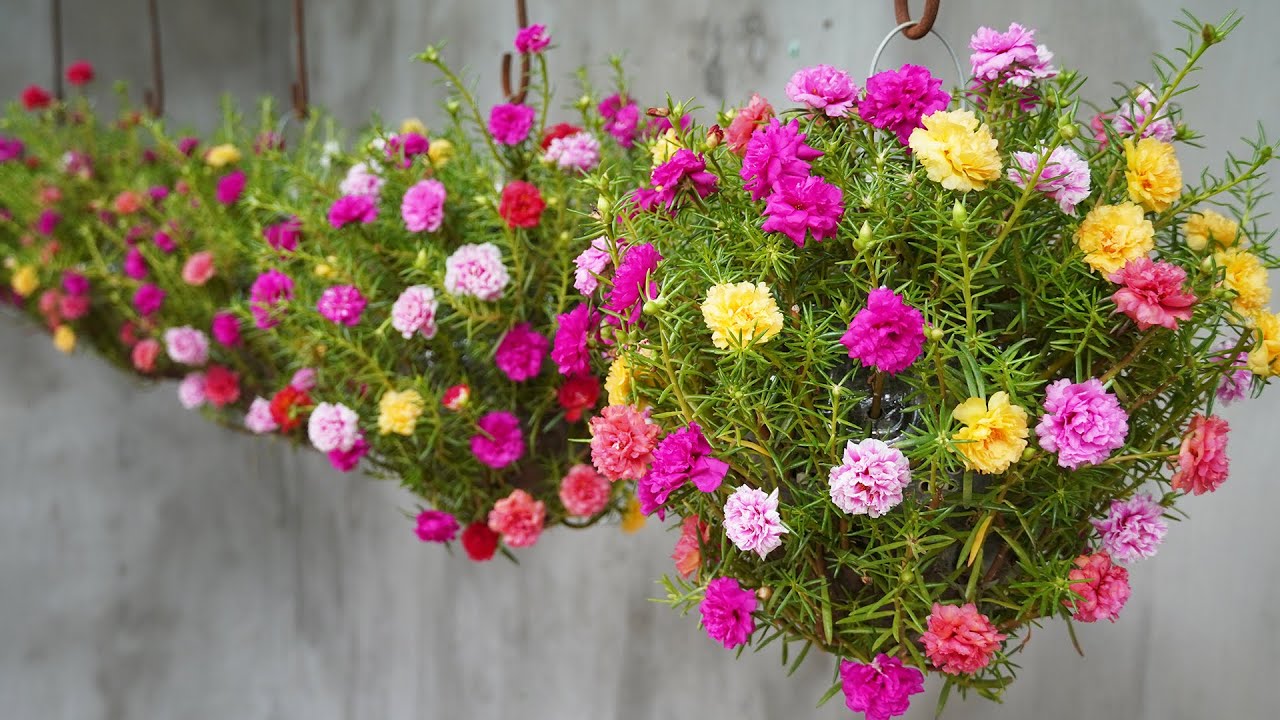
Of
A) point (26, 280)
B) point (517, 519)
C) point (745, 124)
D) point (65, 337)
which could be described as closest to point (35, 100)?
point (26, 280)

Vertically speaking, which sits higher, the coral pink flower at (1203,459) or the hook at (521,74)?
the hook at (521,74)

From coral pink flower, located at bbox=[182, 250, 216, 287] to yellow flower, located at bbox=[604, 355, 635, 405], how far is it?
2.95 feet

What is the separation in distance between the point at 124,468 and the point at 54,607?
463mm

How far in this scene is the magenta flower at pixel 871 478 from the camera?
2.00 feet

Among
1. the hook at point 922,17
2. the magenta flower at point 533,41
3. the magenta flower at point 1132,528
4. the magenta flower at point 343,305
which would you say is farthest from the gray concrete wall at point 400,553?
the magenta flower at point 343,305

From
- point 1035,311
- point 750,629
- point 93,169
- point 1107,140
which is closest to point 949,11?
point 1107,140

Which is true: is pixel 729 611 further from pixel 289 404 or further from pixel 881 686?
pixel 289 404

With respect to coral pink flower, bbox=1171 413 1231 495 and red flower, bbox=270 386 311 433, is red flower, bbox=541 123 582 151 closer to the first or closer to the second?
red flower, bbox=270 386 311 433

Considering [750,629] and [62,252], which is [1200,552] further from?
[62,252]

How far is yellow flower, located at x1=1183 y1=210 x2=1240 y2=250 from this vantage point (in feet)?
2.23

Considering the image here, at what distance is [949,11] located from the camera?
1.21m

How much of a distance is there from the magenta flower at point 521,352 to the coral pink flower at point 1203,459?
1.82ft

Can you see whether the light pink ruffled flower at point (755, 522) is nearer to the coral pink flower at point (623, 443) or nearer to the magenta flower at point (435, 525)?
the coral pink flower at point (623, 443)

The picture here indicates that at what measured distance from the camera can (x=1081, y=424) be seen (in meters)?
0.59
